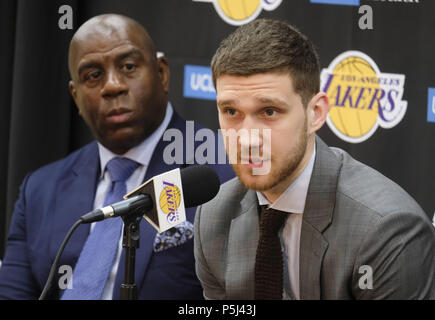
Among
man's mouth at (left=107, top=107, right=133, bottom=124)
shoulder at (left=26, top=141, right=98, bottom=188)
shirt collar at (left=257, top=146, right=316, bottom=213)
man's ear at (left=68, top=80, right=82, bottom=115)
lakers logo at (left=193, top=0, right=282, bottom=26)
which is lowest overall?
shirt collar at (left=257, top=146, right=316, bottom=213)

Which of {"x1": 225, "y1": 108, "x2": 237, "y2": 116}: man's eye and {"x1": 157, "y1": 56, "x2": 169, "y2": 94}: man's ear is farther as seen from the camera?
{"x1": 157, "y1": 56, "x2": 169, "y2": 94}: man's ear

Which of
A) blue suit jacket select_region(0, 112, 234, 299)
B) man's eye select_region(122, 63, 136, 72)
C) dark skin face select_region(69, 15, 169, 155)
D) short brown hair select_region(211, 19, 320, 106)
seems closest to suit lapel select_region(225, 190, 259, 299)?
blue suit jacket select_region(0, 112, 234, 299)

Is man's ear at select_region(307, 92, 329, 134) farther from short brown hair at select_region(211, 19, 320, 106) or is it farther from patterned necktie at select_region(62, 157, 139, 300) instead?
patterned necktie at select_region(62, 157, 139, 300)

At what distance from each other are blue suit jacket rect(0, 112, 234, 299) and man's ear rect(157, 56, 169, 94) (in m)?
0.14

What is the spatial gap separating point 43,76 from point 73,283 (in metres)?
0.95

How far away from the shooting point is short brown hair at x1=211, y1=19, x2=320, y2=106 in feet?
5.82

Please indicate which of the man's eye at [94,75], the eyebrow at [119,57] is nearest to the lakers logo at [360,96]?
the eyebrow at [119,57]

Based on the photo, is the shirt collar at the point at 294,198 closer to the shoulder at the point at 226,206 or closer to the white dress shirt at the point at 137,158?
the shoulder at the point at 226,206

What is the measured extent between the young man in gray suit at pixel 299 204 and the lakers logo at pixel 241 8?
581 mm

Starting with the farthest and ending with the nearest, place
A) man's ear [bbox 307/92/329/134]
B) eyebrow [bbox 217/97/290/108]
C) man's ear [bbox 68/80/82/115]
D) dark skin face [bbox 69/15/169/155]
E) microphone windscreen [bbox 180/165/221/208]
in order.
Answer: man's ear [bbox 68/80/82/115], dark skin face [bbox 69/15/169/155], man's ear [bbox 307/92/329/134], eyebrow [bbox 217/97/290/108], microphone windscreen [bbox 180/165/221/208]

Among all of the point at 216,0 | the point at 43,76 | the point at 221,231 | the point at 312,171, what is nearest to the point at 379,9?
the point at 216,0

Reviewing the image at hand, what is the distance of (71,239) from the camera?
94.1 inches

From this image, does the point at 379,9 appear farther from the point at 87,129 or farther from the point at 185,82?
the point at 87,129

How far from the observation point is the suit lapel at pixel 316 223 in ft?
5.98
